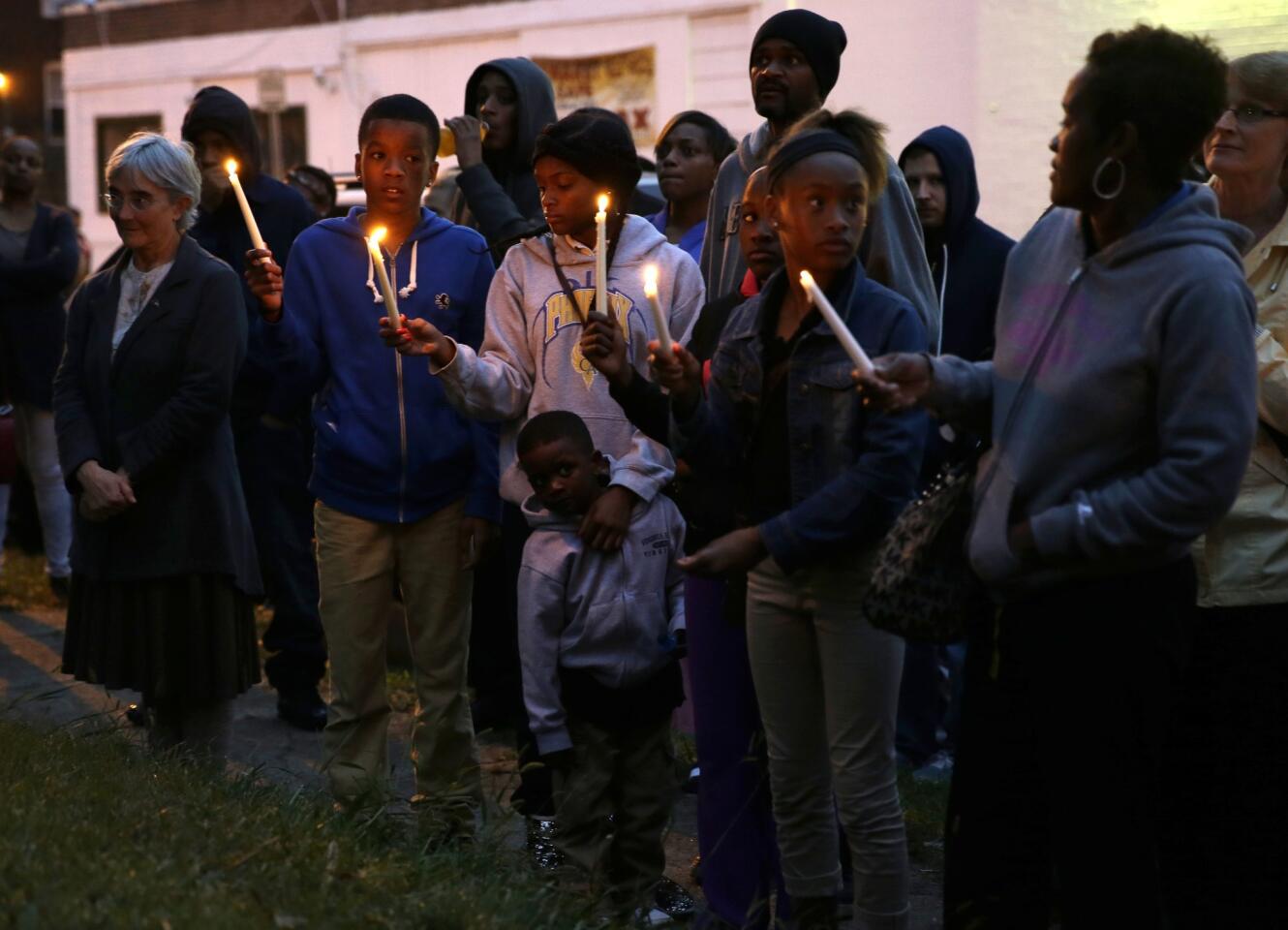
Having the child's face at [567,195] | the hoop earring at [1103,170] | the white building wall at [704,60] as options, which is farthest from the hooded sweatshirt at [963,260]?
the white building wall at [704,60]

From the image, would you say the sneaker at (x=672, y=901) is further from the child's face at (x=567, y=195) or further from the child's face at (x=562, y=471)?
the child's face at (x=567, y=195)

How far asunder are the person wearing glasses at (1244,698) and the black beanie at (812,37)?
1468 mm

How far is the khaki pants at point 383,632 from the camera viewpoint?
5.22 metres

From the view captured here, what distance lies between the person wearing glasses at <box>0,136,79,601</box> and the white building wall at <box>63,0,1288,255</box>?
781 cm

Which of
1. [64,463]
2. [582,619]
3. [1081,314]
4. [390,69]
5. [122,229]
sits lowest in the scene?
[582,619]

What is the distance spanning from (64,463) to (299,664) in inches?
81.2

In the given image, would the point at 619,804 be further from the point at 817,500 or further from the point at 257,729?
the point at 257,729

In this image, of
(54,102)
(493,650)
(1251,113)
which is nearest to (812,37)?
(1251,113)

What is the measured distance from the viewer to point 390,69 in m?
22.9

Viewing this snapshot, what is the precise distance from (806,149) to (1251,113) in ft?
3.63

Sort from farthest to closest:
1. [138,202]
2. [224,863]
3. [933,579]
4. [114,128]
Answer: [114,128], [138,202], [224,863], [933,579]

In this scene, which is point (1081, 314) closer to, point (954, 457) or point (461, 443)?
point (954, 457)

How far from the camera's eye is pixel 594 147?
479cm

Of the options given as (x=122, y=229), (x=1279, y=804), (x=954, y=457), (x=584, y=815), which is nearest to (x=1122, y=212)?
(x=954, y=457)
